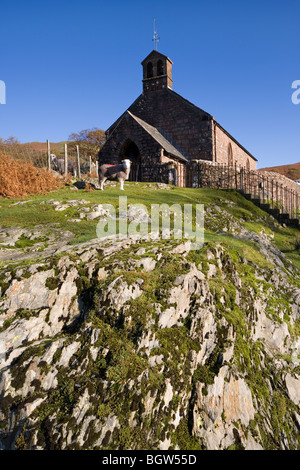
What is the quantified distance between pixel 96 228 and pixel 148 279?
4.08 meters

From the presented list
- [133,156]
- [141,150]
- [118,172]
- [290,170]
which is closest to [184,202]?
[118,172]

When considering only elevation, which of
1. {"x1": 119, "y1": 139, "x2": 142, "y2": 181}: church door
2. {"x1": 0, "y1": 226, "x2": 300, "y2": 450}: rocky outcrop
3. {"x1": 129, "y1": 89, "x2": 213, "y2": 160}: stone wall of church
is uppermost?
{"x1": 129, "y1": 89, "x2": 213, "y2": 160}: stone wall of church

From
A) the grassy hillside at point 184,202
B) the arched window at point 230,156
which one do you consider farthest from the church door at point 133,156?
the arched window at point 230,156

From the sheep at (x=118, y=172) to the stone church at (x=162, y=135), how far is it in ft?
21.2

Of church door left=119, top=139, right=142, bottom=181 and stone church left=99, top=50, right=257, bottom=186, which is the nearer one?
stone church left=99, top=50, right=257, bottom=186

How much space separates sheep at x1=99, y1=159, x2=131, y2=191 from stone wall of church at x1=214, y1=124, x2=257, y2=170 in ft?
41.8

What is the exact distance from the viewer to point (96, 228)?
9.70 metres

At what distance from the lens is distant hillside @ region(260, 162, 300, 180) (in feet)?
212

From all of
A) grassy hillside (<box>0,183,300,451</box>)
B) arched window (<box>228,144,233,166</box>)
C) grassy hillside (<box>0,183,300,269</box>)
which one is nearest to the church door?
grassy hillside (<box>0,183,300,269</box>)

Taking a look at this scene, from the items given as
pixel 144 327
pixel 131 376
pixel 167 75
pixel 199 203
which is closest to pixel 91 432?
pixel 131 376

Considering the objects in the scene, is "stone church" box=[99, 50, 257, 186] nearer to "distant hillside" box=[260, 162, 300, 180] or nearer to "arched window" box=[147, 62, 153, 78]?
"arched window" box=[147, 62, 153, 78]

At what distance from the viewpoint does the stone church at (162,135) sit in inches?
902

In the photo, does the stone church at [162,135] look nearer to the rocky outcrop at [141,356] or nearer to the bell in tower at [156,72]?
the bell in tower at [156,72]

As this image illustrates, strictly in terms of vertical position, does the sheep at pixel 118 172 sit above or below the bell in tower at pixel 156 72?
below
